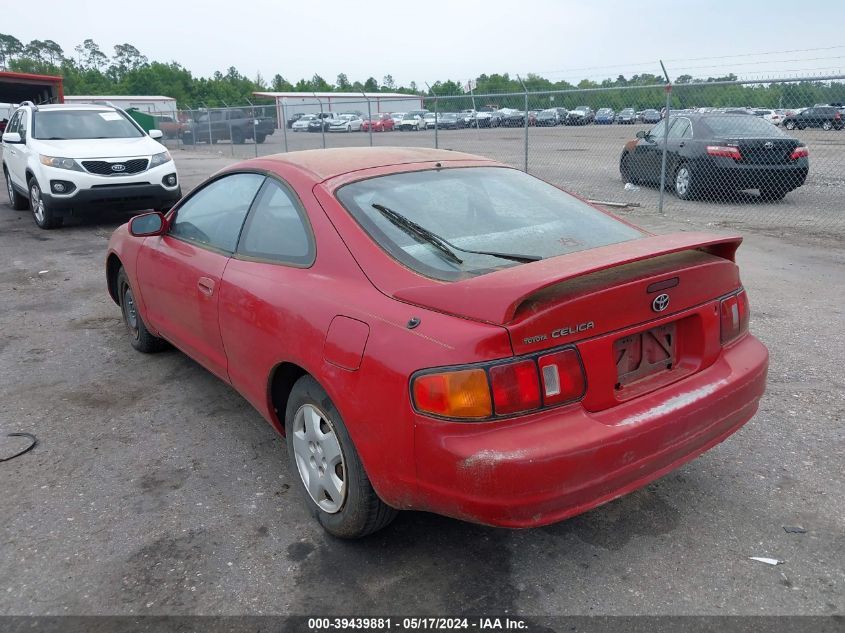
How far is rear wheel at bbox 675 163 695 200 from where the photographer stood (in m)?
11.6

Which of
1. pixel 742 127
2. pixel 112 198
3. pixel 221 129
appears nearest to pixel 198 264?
pixel 112 198

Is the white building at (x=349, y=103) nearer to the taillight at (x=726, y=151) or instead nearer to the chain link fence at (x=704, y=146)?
the chain link fence at (x=704, y=146)

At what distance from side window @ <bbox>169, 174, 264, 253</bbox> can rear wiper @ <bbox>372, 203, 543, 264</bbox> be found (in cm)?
90

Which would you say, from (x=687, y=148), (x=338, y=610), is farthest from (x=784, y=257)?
(x=338, y=610)

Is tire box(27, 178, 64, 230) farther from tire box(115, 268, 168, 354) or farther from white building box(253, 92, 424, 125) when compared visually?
white building box(253, 92, 424, 125)

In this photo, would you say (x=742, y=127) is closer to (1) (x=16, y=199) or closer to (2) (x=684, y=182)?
(2) (x=684, y=182)

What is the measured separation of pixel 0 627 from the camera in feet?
8.10

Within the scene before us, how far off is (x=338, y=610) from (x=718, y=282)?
6.27 ft

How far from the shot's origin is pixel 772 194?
11.4 meters

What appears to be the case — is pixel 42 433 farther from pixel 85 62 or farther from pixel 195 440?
pixel 85 62

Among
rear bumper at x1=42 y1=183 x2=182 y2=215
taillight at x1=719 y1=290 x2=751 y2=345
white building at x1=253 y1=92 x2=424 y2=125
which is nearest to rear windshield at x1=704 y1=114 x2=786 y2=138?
white building at x1=253 y1=92 x2=424 y2=125

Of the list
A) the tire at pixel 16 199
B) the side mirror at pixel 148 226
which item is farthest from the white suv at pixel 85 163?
the side mirror at pixel 148 226

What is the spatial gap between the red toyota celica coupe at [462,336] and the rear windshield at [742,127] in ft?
28.3

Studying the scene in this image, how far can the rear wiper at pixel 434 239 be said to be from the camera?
2.80m
